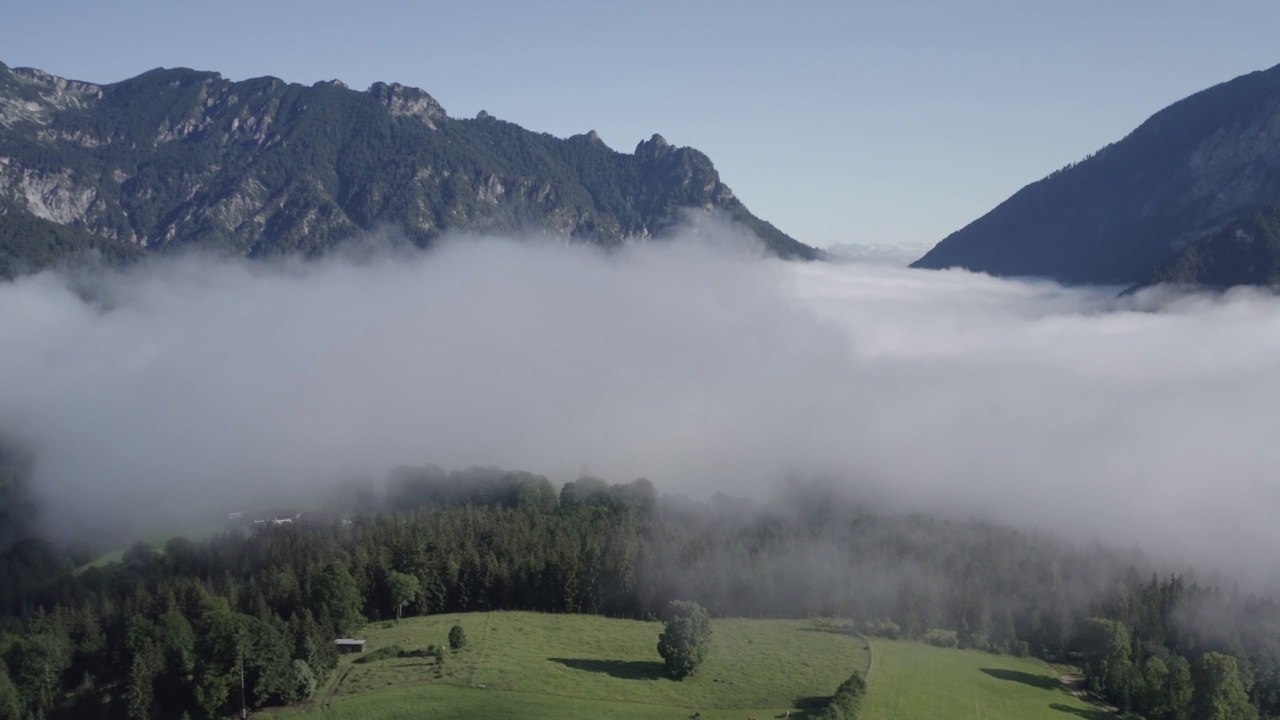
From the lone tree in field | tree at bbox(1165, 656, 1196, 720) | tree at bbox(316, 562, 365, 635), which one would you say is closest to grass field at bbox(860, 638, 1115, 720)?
tree at bbox(1165, 656, 1196, 720)

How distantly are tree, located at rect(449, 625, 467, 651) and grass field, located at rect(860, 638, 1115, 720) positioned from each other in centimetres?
4141

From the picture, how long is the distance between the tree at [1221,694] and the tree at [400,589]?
283 feet

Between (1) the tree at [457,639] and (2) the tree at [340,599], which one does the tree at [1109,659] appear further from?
(2) the tree at [340,599]

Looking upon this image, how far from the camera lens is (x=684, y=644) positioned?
97750 millimetres

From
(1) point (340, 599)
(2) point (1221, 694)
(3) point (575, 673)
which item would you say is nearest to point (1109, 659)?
(2) point (1221, 694)

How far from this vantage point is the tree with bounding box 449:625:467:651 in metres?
103

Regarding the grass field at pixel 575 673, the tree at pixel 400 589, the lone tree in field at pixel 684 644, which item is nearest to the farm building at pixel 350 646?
the grass field at pixel 575 673

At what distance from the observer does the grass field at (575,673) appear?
8906 centimetres

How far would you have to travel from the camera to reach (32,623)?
104688 millimetres

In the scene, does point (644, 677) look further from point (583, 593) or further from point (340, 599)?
point (340, 599)

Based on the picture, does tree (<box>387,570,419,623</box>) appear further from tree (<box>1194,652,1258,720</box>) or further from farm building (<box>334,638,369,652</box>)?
tree (<box>1194,652,1258,720</box>)

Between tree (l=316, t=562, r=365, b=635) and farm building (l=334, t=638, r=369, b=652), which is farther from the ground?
tree (l=316, t=562, r=365, b=635)

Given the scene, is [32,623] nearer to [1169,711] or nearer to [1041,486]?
[1169,711]

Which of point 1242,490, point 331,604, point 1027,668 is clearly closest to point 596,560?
point 331,604
